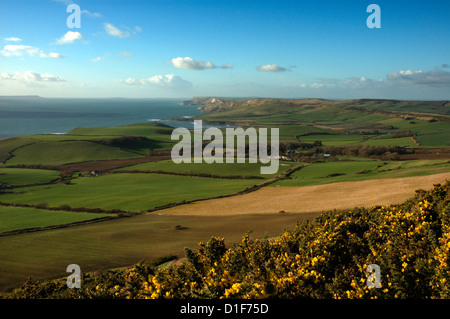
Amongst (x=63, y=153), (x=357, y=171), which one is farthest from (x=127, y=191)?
(x=63, y=153)

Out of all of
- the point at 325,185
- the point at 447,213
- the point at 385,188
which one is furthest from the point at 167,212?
the point at 447,213

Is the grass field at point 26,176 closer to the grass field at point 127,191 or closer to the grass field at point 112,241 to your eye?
the grass field at point 127,191

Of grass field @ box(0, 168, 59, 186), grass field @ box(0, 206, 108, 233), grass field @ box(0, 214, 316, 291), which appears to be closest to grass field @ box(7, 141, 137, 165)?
grass field @ box(0, 168, 59, 186)

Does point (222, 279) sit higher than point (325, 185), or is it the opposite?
point (222, 279)

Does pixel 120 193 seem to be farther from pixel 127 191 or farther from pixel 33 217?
pixel 33 217

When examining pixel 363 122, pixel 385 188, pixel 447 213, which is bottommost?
pixel 385 188

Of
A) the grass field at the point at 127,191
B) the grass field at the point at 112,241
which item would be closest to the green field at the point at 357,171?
the grass field at the point at 127,191
